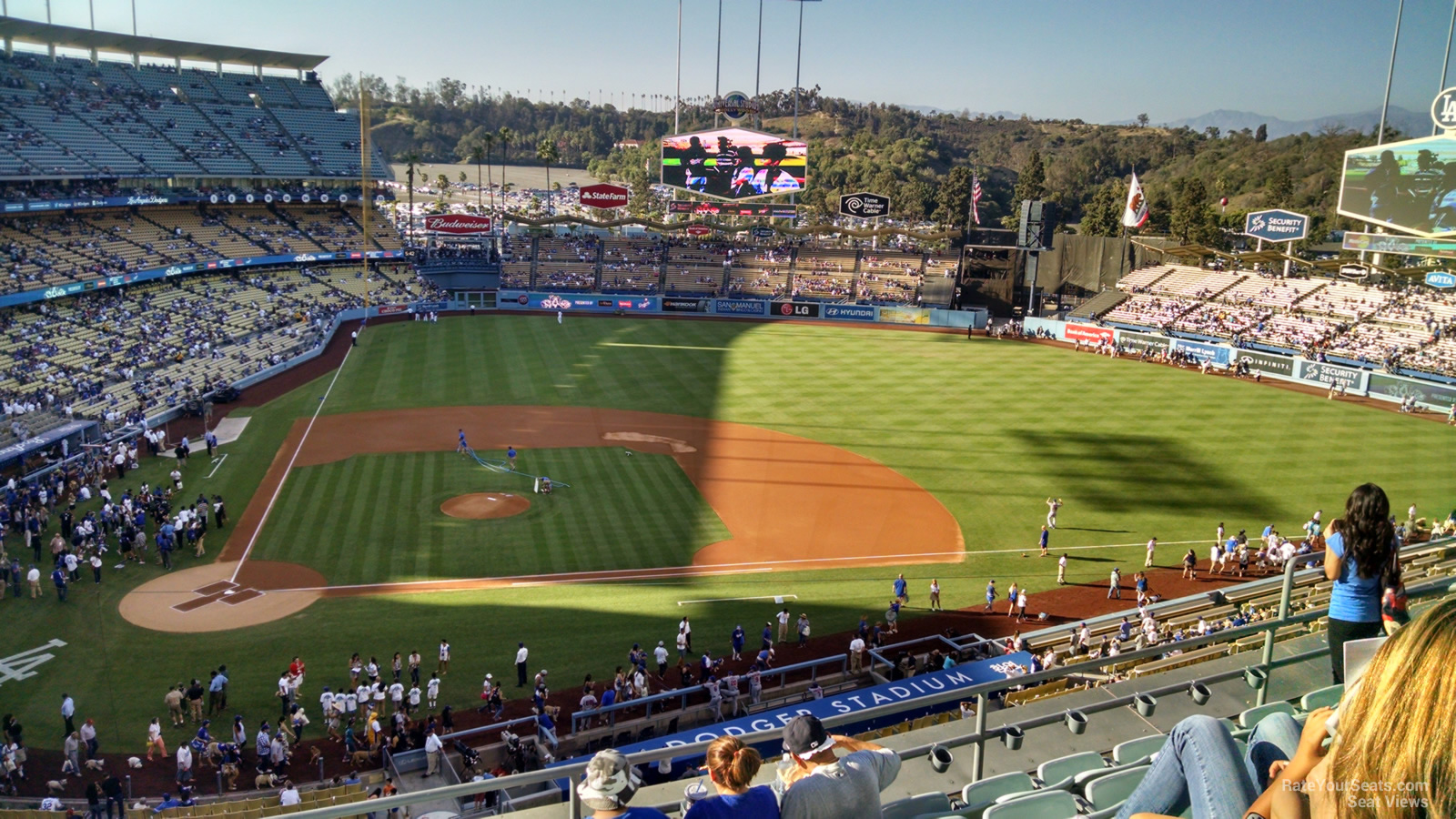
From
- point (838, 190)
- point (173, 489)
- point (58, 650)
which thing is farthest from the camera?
point (838, 190)

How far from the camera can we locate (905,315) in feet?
247

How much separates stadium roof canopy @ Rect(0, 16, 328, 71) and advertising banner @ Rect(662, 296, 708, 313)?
37104mm

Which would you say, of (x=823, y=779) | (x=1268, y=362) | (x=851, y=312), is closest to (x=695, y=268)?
(x=851, y=312)

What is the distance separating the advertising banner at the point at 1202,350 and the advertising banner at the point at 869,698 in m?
44.3

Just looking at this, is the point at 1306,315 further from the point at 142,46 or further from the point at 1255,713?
the point at 142,46

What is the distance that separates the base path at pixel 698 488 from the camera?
87.9 feet

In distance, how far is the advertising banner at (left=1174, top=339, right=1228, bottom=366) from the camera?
58.2m

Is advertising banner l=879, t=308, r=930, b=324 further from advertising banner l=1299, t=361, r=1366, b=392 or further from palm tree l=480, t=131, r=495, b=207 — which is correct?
palm tree l=480, t=131, r=495, b=207

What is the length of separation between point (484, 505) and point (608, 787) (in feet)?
99.0

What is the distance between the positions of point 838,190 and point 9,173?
345ft

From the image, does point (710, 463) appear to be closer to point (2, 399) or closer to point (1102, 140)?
point (2, 399)

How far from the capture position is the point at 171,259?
197 feet

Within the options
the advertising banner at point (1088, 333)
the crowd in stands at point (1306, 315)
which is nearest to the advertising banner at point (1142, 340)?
the advertising banner at point (1088, 333)

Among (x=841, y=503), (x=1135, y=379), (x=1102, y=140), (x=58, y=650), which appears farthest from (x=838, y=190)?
(x=58, y=650)
